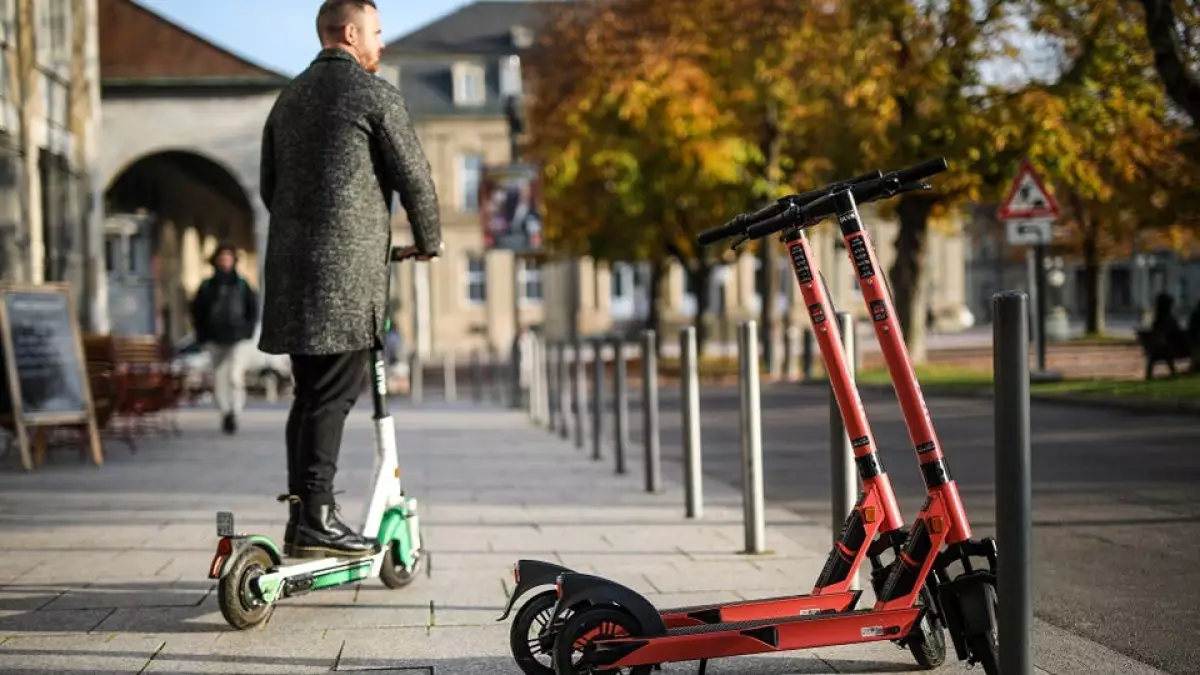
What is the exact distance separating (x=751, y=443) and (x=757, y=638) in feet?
9.11

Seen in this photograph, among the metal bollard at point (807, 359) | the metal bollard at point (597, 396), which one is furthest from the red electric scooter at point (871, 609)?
the metal bollard at point (807, 359)

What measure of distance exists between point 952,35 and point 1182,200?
17.9ft

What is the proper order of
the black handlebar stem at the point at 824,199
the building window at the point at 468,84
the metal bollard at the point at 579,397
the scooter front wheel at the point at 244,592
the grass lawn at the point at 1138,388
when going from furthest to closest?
the building window at the point at 468,84, the grass lawn at the point at 1138,388, the metal bollard at the point at 579,397, the scooter front wheel at the point at 244,592, the black handlebar stem at the point at 824,199

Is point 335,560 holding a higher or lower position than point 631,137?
lower

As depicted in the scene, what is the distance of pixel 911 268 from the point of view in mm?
26188

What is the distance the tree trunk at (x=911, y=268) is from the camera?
83.9 feet

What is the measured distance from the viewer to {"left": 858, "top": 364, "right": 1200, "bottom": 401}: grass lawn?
16328 mm

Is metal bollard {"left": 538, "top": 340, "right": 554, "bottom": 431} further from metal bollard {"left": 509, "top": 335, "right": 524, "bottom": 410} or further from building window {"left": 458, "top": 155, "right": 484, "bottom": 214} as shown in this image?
building window {"left": 458, "top": 155, "right": 484, "bottom": 214}

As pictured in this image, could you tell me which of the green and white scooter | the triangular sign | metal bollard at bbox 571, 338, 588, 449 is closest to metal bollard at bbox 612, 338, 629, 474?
metal bollard at bbox 571, 338, 588, 449

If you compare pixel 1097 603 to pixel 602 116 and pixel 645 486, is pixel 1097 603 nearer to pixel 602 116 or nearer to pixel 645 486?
pixel 645 486

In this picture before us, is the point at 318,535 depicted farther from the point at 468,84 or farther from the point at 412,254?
the point at 468,84

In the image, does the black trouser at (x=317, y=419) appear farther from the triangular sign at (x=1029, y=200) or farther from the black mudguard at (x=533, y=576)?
the triangular sign at (x=1029, y=200)

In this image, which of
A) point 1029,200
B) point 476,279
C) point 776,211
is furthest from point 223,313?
point 476,279

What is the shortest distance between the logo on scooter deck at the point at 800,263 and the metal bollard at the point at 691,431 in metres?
3.74
